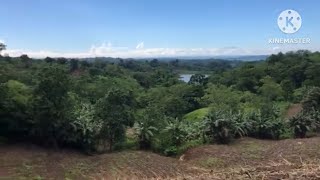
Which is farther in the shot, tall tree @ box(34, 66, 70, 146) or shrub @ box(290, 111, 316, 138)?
shrub @ box(290, 111, 316, 138)

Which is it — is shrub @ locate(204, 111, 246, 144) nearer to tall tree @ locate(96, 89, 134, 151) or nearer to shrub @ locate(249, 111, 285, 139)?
shrub @ locate(249, 111, 285, 139)

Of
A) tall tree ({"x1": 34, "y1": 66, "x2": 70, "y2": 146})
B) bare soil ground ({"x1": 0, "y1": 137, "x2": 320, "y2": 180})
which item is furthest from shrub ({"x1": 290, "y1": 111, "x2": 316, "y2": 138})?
tall tree ({"x1": 34, "y1": 66, "x2": 70, "y2": 146})

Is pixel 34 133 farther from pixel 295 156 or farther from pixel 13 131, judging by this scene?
pixel 295 156

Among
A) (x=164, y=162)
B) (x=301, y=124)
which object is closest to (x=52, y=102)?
(x=164, y=162)

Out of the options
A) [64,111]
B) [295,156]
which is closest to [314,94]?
[295,156]

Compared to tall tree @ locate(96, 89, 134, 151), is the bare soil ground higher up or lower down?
lower down

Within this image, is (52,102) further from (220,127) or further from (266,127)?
(266,127)

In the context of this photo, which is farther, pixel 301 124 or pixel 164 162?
pixel 301 124

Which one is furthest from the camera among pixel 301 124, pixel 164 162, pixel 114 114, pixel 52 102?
pixel 301 124

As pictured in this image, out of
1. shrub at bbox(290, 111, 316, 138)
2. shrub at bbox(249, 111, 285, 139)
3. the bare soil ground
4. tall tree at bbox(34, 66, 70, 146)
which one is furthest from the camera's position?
shrub at bbox(290, 111, 316, 138)
